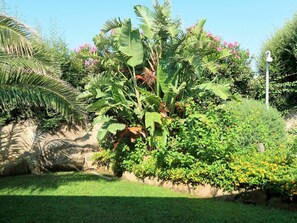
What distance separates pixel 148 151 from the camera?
8891mm

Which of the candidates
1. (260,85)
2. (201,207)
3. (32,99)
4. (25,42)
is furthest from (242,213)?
(260,85)

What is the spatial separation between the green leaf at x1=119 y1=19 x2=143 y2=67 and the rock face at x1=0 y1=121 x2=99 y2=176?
375cm

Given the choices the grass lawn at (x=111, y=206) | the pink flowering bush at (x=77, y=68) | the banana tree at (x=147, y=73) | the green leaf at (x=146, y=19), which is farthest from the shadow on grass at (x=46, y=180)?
the green leaf at (x=146, y=19)

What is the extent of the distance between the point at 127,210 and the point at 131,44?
4353mm

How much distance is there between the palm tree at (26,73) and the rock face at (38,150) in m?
3.33

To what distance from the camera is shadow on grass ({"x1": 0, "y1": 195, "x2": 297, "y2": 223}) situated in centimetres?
562

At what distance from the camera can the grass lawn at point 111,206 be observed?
5.66 m

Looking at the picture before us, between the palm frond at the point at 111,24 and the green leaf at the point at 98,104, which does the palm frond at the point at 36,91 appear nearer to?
the green leaf at the point at 98,104

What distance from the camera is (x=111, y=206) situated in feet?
20.9

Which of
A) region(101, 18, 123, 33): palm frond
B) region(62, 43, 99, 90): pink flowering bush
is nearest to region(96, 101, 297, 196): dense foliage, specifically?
region(101, 18, 123, 33): palm frond

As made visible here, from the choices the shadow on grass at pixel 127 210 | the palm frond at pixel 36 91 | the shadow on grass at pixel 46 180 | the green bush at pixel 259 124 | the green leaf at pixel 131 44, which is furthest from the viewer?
the green bush at pixel 259 124

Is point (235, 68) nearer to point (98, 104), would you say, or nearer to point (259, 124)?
point (259, 124)

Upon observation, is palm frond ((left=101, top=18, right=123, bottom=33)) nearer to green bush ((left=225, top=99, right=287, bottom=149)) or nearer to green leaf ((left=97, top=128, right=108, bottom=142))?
green leaf ((left=97, top=128, right=108, bottom=142))

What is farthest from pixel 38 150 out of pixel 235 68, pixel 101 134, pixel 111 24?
pixel 235 68
